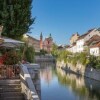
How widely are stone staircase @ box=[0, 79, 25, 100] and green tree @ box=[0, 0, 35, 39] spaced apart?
344 inches

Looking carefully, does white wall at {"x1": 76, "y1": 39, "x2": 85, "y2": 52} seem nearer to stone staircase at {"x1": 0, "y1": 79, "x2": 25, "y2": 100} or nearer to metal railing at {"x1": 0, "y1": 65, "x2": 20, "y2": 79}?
metal railing at {"x1": 0, "y1": 65, "x2": 20, "y2": 79}

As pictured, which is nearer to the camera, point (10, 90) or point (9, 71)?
point (10, 90)

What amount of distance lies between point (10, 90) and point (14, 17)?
34.4ft

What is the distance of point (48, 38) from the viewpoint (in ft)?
582

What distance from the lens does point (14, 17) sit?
1006 inches

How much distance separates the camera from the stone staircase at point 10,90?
15.6 metres

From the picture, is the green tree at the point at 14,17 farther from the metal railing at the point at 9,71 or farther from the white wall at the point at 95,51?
the white wall at the point at 95,51

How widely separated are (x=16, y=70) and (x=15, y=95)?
268 cm

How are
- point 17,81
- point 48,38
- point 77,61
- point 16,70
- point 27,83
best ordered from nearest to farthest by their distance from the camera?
point 27,83 < point 17,81 < point 16,70 < point 77,61 < point 48,38

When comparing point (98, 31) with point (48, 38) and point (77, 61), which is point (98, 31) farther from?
point (48, 38)

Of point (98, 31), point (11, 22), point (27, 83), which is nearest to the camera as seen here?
point (27, 83)

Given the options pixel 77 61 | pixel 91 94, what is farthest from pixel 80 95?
pixel 77 61

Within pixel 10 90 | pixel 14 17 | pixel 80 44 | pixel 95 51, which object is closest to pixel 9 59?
pixel 10 90

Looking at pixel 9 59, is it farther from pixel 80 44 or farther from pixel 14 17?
pixel 80 44
